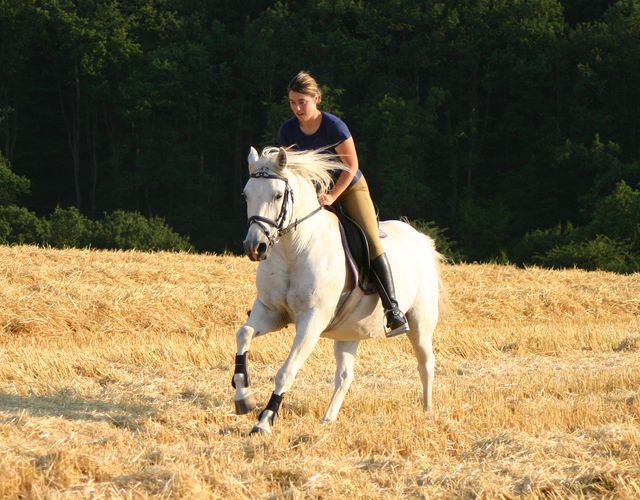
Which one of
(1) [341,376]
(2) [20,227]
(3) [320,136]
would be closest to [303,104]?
(3) [320,136]

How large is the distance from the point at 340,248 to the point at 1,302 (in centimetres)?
853

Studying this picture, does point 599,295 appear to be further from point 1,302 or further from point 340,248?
point 340,248

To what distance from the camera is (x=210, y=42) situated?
6147 centimetres

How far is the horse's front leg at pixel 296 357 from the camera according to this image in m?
8.45

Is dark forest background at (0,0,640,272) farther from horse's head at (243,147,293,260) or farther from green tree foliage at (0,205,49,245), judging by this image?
horse's head at (243,147,293,260)

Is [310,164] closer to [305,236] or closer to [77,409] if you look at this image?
[305,236]

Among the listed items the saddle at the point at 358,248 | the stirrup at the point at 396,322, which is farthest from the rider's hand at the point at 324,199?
the stirrup at the point at 396,322

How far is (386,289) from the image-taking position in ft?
30.7

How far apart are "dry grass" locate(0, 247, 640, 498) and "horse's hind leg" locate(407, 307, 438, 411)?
0.61 ft

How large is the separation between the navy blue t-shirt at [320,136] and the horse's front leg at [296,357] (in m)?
1.33

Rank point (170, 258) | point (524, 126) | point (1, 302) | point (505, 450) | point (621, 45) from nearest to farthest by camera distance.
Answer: point (505, 450)
point (1, 302)
point (170, 258)
point (621, 45)
point (524, 126)

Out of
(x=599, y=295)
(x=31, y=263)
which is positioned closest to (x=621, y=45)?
(x=599, y=295)

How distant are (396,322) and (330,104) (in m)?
43.7

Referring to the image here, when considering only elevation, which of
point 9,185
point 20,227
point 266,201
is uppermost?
point 266,201
